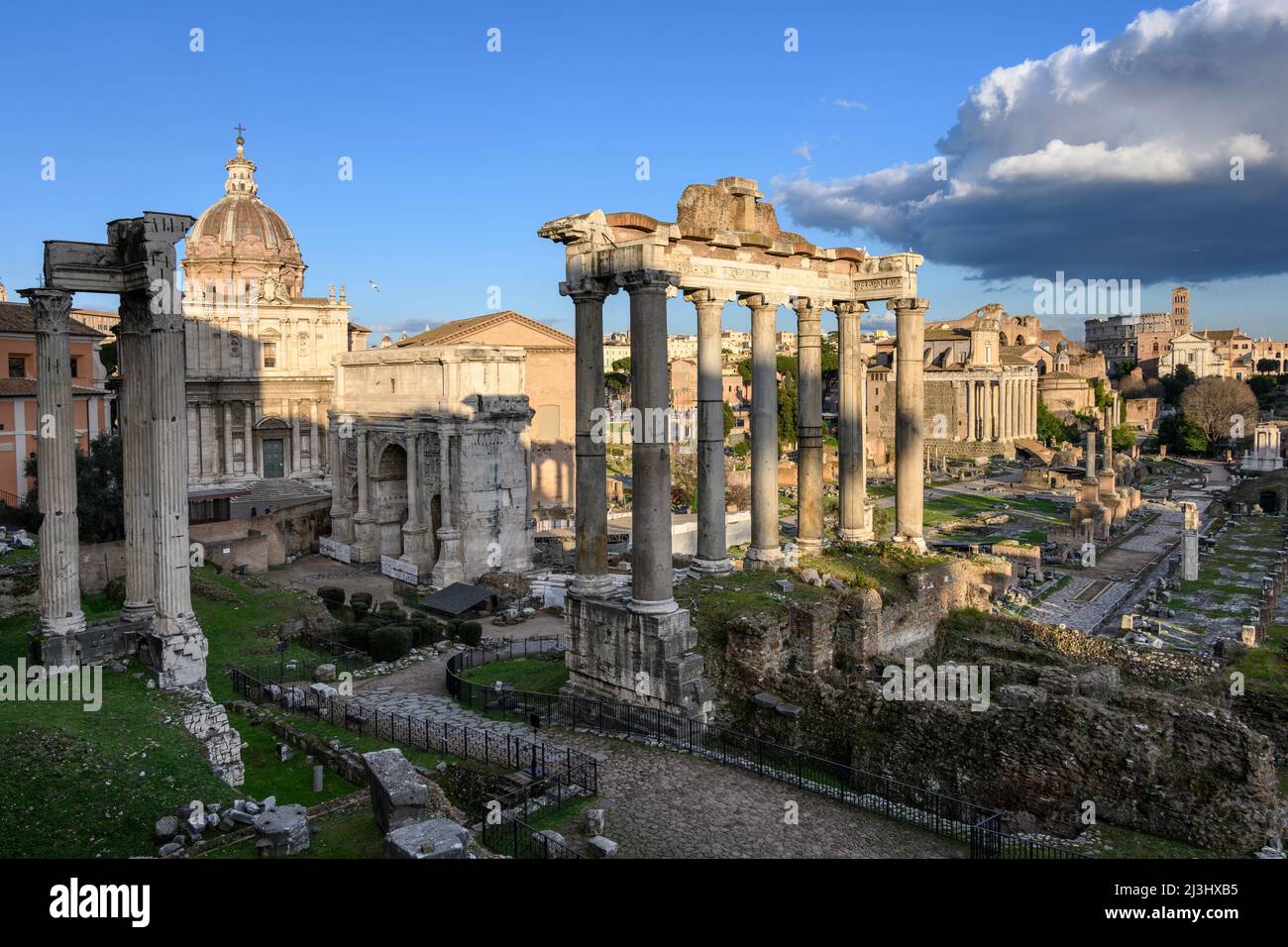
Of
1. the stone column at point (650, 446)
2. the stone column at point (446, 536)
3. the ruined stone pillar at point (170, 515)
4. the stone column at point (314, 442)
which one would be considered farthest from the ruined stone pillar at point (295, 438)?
the stone column at point (650, 446)

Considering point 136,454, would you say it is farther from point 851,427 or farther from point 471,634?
point 851,427

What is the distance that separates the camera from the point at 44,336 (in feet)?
52.5

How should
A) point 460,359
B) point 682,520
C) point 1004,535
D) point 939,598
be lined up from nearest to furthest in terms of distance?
1. point 939,598
2. point 460,359
3. point 682,520
4. point 1004,535

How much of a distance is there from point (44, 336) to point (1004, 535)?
1757 inches

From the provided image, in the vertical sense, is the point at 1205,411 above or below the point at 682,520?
above

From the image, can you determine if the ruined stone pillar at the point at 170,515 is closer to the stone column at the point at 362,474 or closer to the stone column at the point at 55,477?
the stone column at the point at 55,477

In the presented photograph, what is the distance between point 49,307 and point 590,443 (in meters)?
9.13

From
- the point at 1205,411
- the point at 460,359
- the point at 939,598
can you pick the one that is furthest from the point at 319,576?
the point at 1205,411

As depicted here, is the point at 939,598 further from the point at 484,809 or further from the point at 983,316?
the point at 983,316

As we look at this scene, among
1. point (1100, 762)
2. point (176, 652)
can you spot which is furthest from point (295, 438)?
point (1100, 762)

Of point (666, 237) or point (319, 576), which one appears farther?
point (319, 576)

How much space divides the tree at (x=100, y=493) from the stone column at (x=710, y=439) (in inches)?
698

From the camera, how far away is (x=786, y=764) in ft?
43.2
